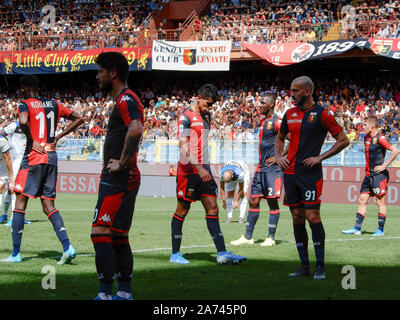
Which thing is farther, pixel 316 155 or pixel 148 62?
pixel 148 62

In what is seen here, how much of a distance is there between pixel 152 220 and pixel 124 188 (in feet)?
33.3

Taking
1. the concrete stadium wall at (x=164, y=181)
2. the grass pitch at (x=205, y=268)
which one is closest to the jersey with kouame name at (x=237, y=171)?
the grass pitch at (x=205, y=268)

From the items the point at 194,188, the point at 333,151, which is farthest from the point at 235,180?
the point at 333,151

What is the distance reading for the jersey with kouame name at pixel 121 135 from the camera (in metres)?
6.02

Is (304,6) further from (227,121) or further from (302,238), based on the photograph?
(302,238)

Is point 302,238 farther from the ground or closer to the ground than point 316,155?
closer to the ground

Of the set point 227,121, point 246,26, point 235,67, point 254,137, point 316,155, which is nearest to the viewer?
point 316,155

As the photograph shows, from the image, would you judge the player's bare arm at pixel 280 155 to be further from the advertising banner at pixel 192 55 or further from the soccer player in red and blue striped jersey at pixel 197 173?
the advertising banner at pixel 192 55

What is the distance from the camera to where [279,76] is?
36.8 metres

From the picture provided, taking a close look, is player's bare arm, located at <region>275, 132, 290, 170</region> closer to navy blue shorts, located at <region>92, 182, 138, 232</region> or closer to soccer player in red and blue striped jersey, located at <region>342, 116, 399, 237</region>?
navy blue shorts, located at <region>92, 182, 138, 232</region>

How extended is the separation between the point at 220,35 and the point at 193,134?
27917mm

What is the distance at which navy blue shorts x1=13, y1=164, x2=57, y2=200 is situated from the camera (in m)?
8.98

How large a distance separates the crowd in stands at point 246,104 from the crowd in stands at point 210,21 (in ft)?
9.64

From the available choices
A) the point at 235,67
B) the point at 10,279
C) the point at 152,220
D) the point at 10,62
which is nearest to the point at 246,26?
the point at 235,67
